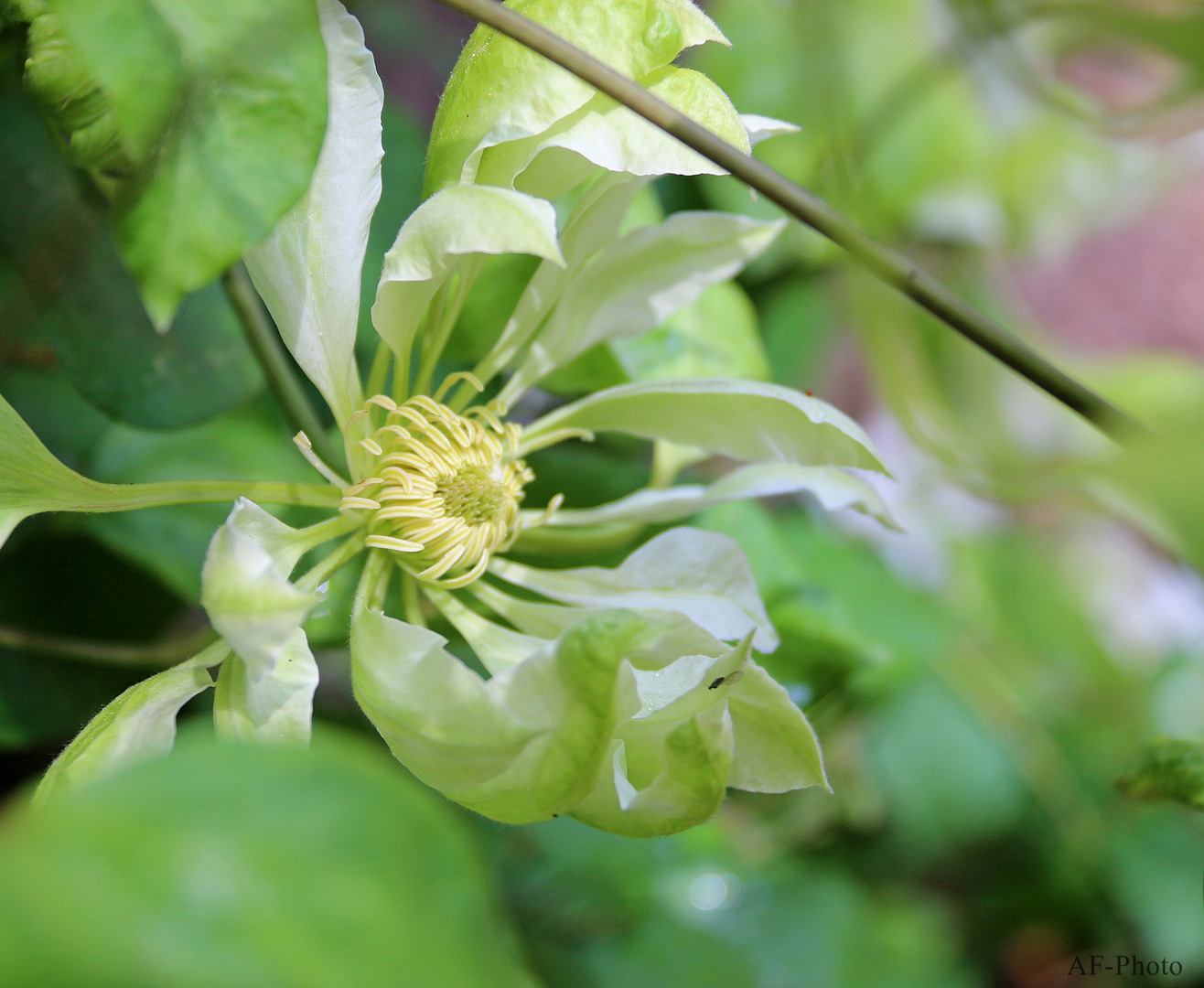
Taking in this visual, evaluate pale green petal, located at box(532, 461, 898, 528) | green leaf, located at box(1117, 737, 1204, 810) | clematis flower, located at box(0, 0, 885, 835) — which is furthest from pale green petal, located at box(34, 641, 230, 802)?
green leaf, located at box(1117, 737, 1204, 810)

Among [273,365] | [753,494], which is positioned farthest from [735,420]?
[273,365]

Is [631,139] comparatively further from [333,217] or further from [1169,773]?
[1169,773]

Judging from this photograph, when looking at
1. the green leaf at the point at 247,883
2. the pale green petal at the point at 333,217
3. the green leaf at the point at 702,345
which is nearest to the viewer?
the green leaf at the point at 247,883

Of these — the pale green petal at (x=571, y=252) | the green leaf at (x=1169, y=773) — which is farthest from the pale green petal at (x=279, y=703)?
the green leaf at (x=1169, y=773)

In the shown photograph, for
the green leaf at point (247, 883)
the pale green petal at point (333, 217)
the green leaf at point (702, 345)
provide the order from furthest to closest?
1. the green leaf at point (702, 345)
2. the pale green petal at point (333, 217)
3. the green leaf at point (247, 883)

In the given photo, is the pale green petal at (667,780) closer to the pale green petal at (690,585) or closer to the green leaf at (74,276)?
the pale green petal at (690,585)

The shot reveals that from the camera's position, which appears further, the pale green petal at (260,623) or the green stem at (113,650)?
the green stem at (113,650)

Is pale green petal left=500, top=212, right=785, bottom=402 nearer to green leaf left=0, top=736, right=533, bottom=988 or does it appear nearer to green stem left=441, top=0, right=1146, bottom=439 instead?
green stem left=441, top=0, right=1146, bottom=439
